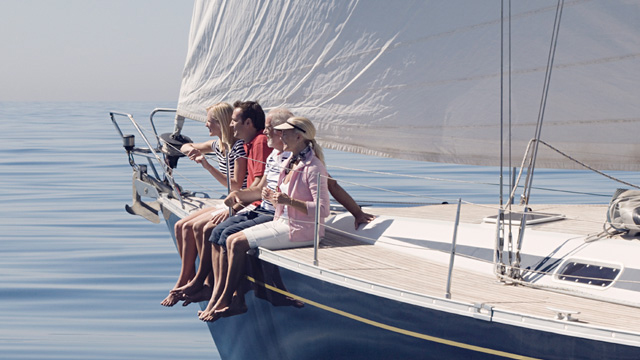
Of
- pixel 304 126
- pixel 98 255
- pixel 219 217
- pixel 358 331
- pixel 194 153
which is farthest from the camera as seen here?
pixel 98 255

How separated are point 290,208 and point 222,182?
3.31ft

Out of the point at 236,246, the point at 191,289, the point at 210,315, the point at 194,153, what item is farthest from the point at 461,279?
the point at 194,153

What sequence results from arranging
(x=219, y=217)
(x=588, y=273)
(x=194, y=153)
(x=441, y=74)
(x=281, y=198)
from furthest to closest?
(x=194, y=153), (x=219, y=217), (x=441, y=74), (x=281, y=198), (x=588, y=273)

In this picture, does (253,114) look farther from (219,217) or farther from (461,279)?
(461,279)

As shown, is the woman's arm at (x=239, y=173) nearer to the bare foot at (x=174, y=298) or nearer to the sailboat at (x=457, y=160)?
the sailboat at (x=457, y=160)

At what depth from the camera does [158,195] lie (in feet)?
23.2

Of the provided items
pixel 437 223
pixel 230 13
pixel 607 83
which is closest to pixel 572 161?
pixel 607 83

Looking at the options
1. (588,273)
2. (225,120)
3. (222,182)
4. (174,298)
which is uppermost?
(225,120)

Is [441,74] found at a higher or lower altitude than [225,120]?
higher

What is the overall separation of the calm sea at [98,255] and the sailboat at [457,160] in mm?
425

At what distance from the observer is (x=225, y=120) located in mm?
5570

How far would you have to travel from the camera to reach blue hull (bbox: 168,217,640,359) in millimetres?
3451

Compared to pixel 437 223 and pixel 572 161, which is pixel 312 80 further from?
pixel 572 161

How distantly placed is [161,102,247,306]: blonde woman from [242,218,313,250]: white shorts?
553 millimetres
